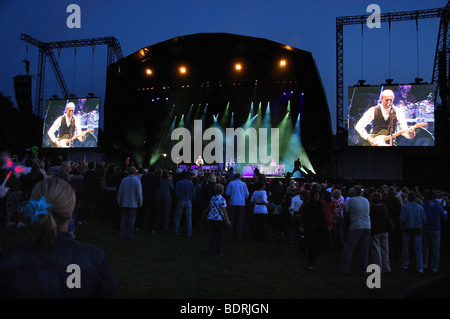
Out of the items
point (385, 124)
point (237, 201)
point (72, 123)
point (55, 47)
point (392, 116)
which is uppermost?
point (55, 47)

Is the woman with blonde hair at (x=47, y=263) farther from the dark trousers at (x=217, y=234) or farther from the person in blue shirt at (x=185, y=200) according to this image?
the person in blue shirt at (x=185, y=200)

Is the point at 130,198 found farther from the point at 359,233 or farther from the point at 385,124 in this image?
the point at 385,124

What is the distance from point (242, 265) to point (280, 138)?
17.5m

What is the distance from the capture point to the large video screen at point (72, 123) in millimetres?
22766

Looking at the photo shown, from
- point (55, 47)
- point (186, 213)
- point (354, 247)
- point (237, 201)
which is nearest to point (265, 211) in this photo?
point (237, 201)

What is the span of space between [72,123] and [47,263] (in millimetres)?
23915

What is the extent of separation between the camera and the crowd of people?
6.71 metres

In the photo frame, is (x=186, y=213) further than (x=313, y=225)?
Yes

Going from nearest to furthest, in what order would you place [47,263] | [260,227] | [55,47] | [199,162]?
[47,263] < [260,227] < [199,162] < [55,47]

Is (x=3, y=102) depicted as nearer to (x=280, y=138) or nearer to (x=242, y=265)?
(x=280, y=138)

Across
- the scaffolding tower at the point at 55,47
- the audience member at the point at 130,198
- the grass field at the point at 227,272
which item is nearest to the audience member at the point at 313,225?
the grass field at the point at 227,272

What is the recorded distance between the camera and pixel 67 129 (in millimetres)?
23234

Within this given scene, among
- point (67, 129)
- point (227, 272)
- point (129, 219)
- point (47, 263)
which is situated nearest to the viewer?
point (47, 263)
